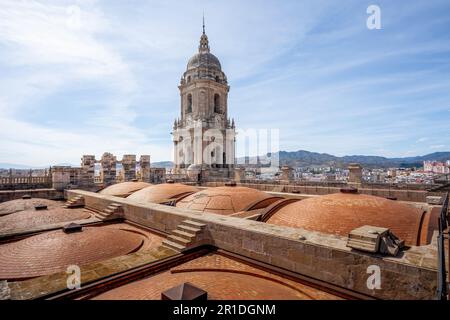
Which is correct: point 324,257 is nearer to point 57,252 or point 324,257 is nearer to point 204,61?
point 57,252

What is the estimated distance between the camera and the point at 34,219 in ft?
32.8

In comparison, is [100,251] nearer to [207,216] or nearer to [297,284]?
[207,216]

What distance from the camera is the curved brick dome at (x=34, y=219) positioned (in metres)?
9.52

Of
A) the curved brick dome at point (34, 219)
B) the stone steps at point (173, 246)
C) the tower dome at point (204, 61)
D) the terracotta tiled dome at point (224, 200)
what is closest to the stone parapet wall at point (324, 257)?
the stone steps at point (173, 246)

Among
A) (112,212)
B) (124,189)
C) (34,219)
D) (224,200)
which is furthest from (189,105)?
(34,219)

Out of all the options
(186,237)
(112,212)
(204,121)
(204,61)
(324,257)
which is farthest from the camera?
(204,61)

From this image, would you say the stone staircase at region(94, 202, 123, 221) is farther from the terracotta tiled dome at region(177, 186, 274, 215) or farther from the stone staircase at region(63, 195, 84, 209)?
the stone staircase at region(63, 195, 84, 209)

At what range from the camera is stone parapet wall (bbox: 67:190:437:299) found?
13.7ft

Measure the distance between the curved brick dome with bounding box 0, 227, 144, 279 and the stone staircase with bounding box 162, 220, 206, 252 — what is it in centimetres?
125

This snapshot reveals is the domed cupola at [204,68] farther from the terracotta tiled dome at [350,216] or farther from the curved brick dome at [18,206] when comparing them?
the terracotta tiled dome at [350,216]

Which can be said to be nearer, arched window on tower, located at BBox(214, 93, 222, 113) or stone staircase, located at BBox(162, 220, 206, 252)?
stone staircase, located at BBox(162, 220, 206, 252)

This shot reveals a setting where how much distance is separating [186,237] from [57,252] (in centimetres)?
322

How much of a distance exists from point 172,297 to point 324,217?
5275 millimetres

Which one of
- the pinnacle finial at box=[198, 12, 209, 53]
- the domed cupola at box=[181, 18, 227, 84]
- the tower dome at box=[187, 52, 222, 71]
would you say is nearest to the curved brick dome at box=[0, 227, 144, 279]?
the domed cupola at box=[181, 18, 227, 84]
